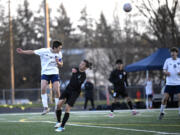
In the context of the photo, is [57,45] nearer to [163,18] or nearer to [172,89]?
[172,89]

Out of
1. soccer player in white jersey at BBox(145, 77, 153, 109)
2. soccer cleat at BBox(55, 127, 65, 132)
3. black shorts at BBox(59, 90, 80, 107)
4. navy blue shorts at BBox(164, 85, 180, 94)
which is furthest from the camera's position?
soccer player in white jersey at BBox(145, 77, 153, 109)

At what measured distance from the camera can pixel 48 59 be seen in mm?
13344

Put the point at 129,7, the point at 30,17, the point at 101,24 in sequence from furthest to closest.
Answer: the point at 30,17 < the point at 101,24 < the point at 129,7

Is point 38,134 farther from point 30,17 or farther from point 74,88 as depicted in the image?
point 30,17

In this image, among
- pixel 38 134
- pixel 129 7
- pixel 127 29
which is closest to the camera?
pixel 38 134

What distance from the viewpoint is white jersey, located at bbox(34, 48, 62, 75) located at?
43.5ft

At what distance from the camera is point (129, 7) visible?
71.4 feet

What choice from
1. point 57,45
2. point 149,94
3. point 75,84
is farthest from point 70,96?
point 149,94

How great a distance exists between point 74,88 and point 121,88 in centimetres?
598

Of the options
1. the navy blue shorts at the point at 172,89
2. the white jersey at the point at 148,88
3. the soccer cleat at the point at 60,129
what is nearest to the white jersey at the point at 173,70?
the navy blue shorts at the point at 172,89

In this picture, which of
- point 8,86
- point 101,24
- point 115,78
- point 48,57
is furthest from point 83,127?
point 8,86

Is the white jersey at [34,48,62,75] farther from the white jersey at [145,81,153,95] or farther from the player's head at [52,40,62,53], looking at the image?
the white jersey at [145,81,153,95]

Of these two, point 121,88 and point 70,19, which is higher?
point 70,19

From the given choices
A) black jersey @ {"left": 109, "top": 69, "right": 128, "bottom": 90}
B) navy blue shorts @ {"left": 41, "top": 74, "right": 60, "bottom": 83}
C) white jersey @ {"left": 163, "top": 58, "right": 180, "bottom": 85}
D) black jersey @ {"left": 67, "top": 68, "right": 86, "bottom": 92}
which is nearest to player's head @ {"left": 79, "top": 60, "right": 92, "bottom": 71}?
black jersey @ {"left": 67, "top": 68, "right": 86, "bottom": 92}
